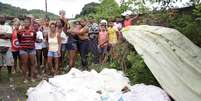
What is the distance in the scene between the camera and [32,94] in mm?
11008

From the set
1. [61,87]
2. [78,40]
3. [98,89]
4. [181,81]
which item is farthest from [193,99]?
[78,40]

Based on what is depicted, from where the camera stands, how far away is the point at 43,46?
1515 centimetres

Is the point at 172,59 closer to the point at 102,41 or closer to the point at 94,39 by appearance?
the point at 102,41

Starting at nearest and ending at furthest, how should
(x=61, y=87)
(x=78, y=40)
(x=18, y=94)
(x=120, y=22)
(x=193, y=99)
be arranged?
(x=193, y=99) → (x=61, y=87) → (x=18, y=94) → (x=78, y=40) → (x=120, y=22)

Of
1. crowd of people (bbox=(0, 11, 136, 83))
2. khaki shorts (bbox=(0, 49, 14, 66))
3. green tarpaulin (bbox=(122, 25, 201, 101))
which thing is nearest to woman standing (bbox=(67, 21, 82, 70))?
crowd of people (bbox=(0, 11, 136, 83))

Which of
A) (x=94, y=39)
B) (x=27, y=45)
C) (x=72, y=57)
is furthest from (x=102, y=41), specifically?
(x=27, y=45)

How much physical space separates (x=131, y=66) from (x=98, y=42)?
425 centimetres

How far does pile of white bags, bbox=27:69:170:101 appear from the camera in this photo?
9617mm

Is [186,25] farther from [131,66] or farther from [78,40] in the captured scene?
[78,40]

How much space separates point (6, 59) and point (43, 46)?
1.19 metres

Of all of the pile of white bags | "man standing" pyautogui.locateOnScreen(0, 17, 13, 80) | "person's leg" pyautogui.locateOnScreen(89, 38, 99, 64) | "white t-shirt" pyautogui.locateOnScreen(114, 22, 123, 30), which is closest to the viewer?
the pile of white bags

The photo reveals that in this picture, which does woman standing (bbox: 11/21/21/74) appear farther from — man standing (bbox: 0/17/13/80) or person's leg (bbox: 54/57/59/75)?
person's leg (bbox: 54/57/59/75)

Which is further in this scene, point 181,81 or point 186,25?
point 186,25

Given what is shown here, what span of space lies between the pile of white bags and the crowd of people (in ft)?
7.49
